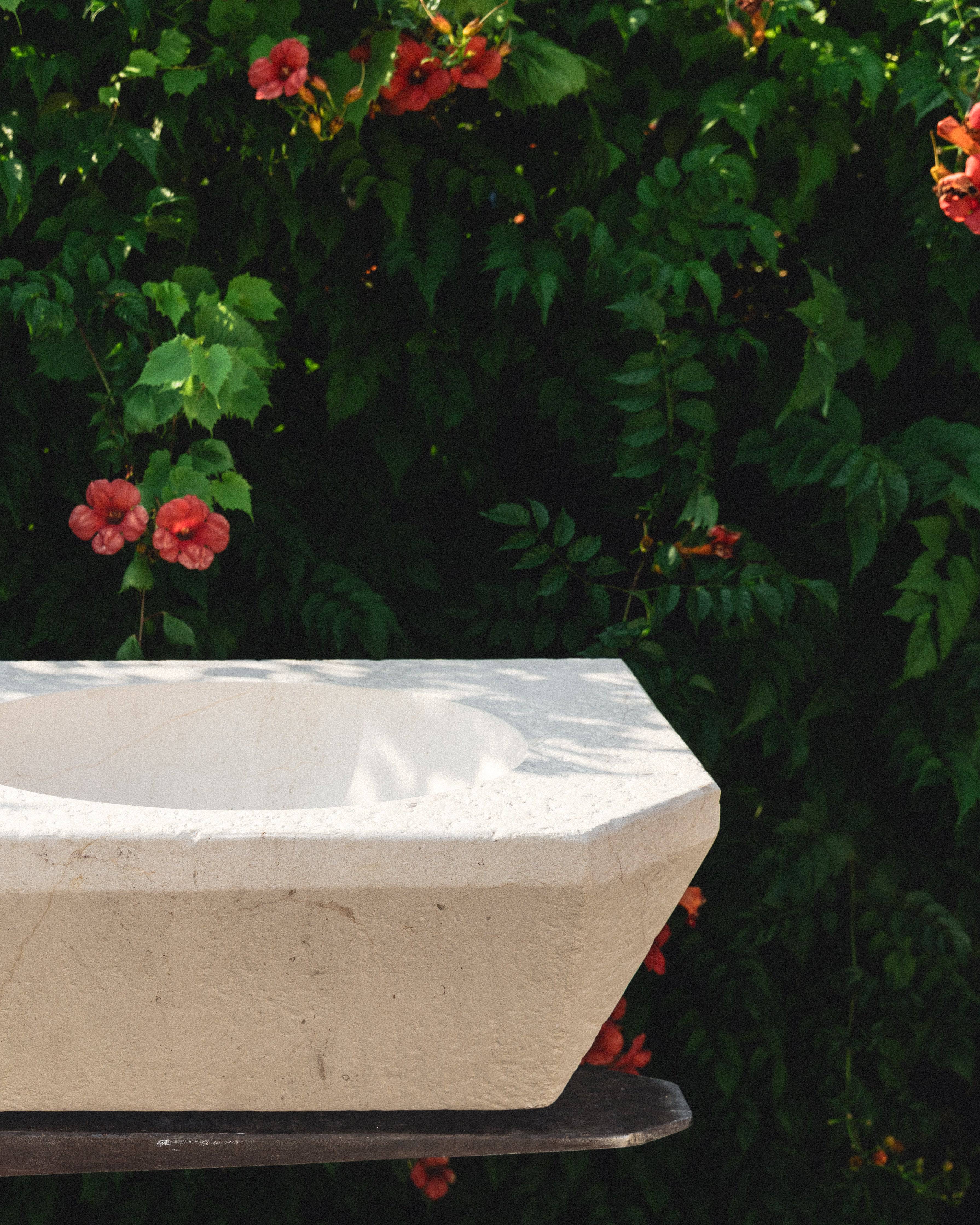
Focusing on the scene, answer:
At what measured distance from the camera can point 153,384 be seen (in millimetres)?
1566

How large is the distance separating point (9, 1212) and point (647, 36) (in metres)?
2.44

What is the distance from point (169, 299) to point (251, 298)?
4.9 inches

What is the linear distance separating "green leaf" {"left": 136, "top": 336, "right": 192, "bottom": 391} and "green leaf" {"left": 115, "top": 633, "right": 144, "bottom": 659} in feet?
1.29

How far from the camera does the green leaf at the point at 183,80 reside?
1.62 m

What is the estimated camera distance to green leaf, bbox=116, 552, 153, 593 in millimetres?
1630

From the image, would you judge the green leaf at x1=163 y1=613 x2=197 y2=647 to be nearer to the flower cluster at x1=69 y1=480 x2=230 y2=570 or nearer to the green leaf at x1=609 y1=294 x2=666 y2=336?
the flower cluster at x1=69 y1=480 x2=230 y2=570

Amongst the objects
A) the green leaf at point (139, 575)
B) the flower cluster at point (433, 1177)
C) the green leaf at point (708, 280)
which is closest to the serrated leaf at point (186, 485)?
the green leaf at point (139, 575)

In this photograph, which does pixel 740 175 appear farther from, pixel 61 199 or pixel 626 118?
pixel 61 199

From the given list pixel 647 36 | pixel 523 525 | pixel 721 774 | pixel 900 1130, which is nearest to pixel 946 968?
pixel 900 1130

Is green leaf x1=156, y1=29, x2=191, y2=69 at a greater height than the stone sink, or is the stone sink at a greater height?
green leaf x1=156, y1=29, x2=191, y2=69

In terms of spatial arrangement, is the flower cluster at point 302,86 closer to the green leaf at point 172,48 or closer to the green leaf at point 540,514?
the green leaf at point 172,48

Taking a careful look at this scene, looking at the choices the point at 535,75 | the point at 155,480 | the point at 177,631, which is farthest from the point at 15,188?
the point at 535,75

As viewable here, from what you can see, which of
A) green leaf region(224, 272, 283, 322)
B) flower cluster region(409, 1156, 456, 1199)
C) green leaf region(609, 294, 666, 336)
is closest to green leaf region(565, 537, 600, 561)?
green leaf region(609, 294, 666, 336)

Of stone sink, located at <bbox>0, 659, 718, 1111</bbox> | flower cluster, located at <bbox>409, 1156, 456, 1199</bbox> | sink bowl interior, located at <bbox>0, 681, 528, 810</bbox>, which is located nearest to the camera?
stone sink, located at <bbox>0, 659, 718, 1111</bbox>
